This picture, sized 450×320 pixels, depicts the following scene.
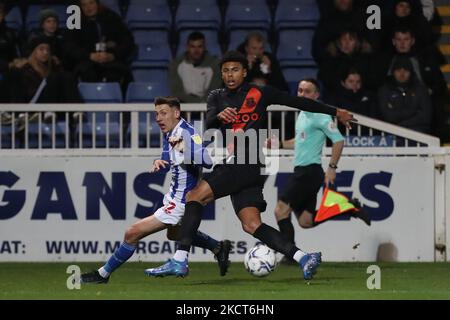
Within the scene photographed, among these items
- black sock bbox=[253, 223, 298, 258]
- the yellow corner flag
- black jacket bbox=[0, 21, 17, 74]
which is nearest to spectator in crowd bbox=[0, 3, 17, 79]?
black jacket bbox=[0, 21, 17, 74]

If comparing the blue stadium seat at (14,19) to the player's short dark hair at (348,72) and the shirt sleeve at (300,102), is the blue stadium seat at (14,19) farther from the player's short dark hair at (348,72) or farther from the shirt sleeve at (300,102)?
the shirt sleeve at (300,102)

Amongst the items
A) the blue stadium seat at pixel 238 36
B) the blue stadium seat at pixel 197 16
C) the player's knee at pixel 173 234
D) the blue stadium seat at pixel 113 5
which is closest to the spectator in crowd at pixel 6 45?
the blue stadium seat at pixel 113 5

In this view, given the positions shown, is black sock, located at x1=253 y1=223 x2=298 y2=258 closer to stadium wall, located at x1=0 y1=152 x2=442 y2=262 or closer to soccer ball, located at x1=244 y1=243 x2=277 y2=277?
soccer ball, located at x1=244 y1=243 x2=277 y2=277

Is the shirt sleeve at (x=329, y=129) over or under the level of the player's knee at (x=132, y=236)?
over

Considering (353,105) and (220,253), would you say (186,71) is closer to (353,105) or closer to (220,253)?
(353,105)

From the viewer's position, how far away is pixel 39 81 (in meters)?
16.5

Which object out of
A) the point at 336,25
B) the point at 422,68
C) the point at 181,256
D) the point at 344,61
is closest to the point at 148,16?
the point at 336,25

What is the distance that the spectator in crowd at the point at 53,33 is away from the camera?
17031 millimetres

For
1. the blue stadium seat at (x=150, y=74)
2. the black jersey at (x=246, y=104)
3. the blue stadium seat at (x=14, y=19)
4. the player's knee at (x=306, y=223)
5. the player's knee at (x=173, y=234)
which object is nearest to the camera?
the black jersey at (x=246, y=104)

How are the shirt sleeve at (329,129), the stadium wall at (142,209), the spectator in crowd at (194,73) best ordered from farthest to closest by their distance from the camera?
the spectator in crowd at (194,73) → the stadium wall at (142,209) → the shirt sleeve at (329,129)

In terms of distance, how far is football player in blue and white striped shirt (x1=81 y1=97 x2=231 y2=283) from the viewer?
460 inches

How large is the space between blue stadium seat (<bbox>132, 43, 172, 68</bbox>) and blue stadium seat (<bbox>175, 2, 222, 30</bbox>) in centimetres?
40

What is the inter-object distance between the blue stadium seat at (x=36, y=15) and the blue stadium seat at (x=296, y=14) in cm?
298

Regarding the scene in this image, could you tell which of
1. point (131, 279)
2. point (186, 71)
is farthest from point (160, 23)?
point (131, 279)
